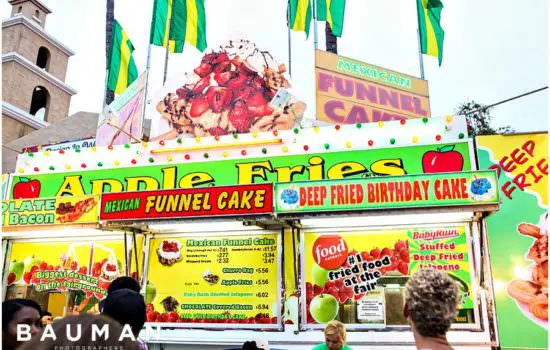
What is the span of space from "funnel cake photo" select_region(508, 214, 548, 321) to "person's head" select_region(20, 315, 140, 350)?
19.5 feet

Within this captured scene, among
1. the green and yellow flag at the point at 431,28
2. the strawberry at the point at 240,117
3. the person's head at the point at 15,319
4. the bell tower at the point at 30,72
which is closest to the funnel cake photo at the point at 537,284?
the strawberry at the point at 240,117

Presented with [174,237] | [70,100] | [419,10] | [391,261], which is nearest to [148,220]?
[174,237]

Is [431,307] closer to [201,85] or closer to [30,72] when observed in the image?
[201,85]

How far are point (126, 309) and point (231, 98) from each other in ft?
24.6

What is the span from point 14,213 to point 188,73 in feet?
15.9

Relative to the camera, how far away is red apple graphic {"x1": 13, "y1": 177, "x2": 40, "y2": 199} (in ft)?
30.3

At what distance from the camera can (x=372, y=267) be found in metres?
6.79

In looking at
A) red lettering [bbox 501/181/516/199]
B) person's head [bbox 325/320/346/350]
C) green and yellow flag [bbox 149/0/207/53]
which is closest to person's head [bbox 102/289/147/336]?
person's head [bbox 325/320/346/350]

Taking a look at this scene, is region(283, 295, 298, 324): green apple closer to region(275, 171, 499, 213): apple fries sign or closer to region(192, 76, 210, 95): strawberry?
region(275, 171, 499, 213): apple fries sign

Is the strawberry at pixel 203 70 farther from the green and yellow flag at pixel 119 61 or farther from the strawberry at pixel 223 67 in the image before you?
the green and yellow flag at pixel 119 61

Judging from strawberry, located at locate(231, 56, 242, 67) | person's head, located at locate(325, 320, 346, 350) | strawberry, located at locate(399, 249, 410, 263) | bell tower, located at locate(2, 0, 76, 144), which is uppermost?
bell tower, located at locate(2, 0, 76, 144)

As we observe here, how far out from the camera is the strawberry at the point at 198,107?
9.74 meters

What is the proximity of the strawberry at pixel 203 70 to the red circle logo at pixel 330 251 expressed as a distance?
516 centimetres

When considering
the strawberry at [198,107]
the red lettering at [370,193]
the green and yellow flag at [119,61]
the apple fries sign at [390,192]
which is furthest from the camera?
the green and yellow flag at [119,61]
